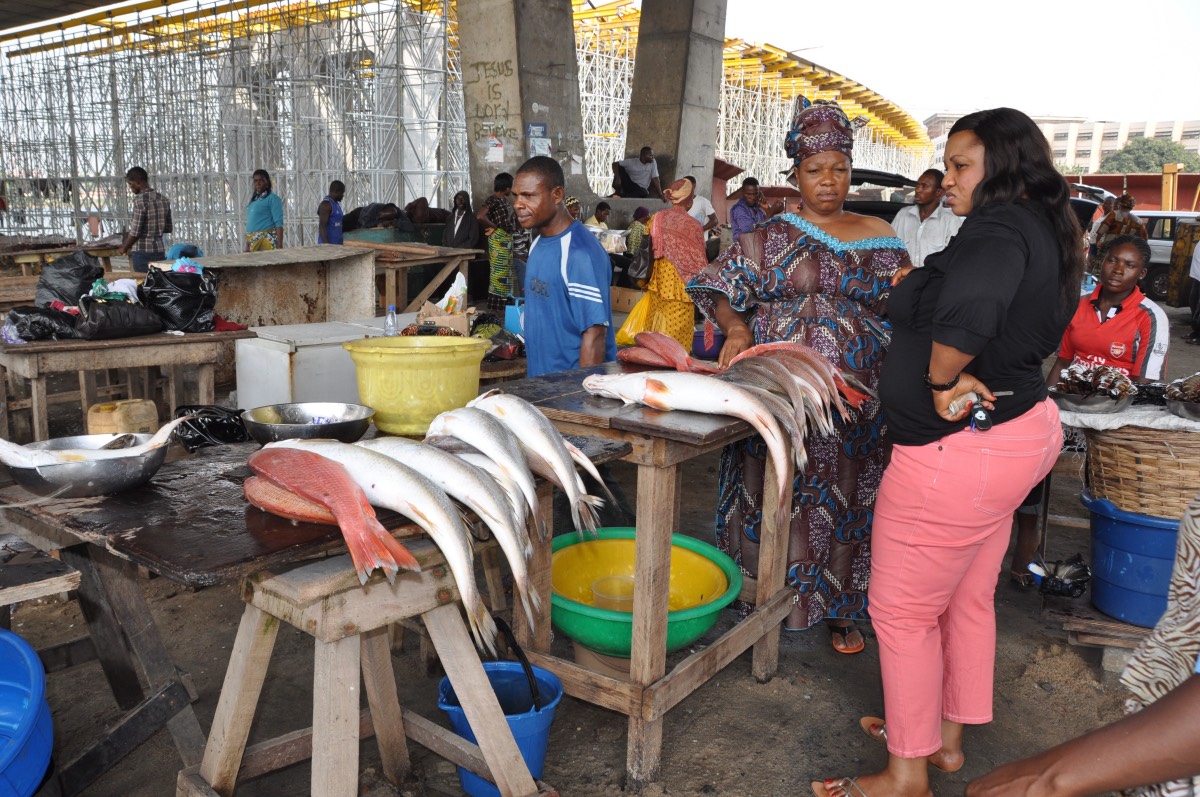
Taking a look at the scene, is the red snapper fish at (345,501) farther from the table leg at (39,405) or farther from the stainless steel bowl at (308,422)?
the table leg at (39,405)

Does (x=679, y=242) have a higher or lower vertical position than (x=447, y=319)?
higher

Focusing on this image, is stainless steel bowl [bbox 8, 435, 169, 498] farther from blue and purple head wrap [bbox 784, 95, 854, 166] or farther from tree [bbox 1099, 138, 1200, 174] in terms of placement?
tree [bbox 1099, 138, 1200, 174]

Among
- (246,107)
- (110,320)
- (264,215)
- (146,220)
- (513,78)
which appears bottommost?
(110,320)

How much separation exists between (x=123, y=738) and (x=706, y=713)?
1.99 m

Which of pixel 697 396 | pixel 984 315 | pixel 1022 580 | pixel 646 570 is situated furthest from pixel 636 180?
pixel 984 315

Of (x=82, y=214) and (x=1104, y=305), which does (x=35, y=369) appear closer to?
(x=1104, y=305)

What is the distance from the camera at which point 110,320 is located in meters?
4.98

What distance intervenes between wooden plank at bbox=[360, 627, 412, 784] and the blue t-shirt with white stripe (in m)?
1.79

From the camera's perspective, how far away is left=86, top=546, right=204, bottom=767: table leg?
2.81 metres

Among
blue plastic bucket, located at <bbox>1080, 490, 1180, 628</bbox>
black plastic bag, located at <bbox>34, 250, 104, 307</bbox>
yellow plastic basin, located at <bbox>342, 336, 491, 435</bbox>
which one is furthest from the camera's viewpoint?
black plastic bag, located at <bbox>34, 250, 104, 307</bbox>

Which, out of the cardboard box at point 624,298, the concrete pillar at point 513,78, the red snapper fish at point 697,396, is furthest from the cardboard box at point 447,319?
the concrete pillar at point 513,78

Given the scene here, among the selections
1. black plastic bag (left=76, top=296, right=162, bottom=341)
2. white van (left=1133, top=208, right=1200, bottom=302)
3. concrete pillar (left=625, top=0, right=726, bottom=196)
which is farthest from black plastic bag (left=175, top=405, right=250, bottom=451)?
white van (left=1133, top=208, right=1200, bottom=302)

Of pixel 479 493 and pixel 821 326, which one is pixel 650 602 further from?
pixel 821 326

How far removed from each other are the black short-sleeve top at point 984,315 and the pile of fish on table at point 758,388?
0.40m
